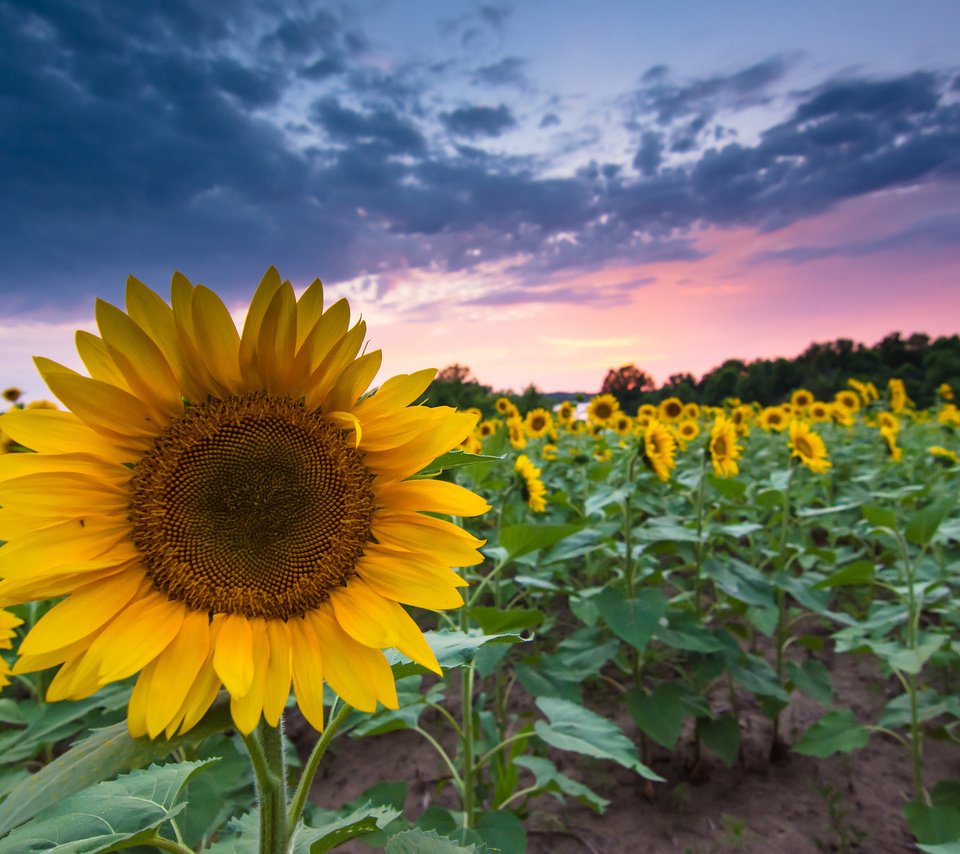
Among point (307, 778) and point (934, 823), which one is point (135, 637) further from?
point (934, 823)

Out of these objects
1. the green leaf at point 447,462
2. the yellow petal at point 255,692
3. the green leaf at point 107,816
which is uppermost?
the green leaf at point 447,462

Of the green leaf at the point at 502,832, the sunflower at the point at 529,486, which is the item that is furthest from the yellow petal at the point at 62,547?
the sunflower at the point at 529,486

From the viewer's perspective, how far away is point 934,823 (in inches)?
105

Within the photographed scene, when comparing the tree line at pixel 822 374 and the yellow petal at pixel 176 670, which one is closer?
the yellow petal at pixel 176 670

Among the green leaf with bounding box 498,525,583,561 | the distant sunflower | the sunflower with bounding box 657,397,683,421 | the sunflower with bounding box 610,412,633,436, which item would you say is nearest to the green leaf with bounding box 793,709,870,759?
the green leaf with bounding box 498,525,583,561

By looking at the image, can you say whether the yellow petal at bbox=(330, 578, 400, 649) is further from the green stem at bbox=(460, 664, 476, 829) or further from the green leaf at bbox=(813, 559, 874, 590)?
the green leaf at bbox=(813, 559, 874, 590)

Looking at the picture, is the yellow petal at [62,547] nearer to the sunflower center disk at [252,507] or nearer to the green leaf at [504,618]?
the sunflower center disk at [252,507]

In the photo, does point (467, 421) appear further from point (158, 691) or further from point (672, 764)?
point (672, 764)

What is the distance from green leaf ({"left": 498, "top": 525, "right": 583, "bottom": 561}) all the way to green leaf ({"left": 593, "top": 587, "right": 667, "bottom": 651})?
0.98m

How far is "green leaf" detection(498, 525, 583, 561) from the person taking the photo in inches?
78.1

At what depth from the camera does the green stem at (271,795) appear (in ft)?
3.34

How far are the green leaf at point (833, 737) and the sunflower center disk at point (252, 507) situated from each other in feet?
9.09

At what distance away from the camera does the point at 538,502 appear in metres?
4.06

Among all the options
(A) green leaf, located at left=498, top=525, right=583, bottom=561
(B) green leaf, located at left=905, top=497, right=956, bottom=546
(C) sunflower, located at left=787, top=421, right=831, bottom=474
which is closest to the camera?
(A) green leaf, located at left=498, top=525, right=583, bottom=561
